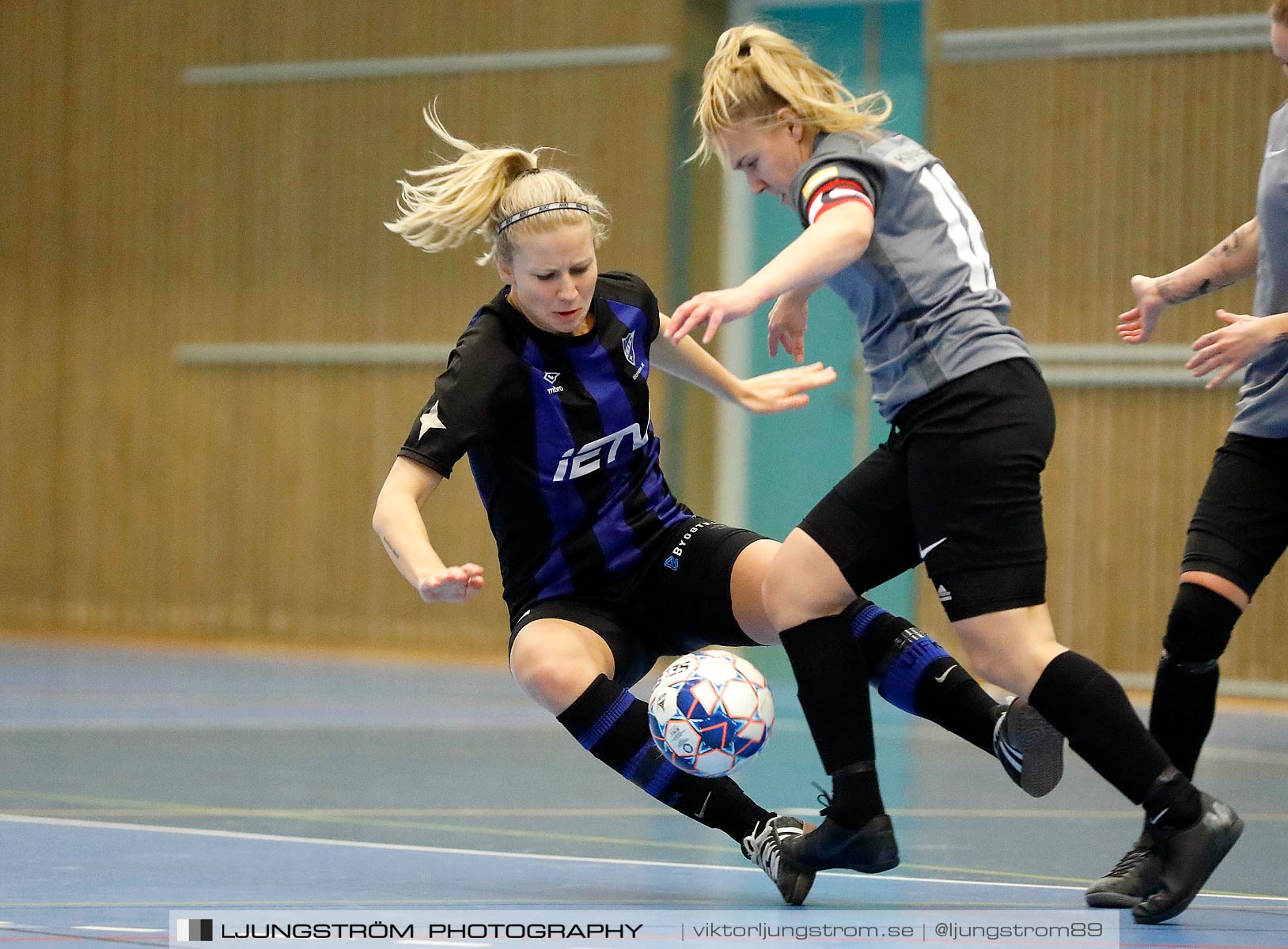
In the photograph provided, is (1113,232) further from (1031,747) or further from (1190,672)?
(1031,747)

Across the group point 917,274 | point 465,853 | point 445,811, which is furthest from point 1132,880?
point 445,811

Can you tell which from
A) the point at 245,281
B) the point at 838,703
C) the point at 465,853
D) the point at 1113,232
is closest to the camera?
the point at 838,703

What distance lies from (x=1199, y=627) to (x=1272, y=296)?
2.07 feet

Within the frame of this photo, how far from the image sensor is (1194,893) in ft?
9.19

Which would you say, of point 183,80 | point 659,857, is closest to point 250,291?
point 183,80

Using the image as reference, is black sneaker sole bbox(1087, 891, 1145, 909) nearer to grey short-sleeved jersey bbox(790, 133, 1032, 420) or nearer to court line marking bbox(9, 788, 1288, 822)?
grey short-sleeved jersey bbox(790, 133, 1032, 420)

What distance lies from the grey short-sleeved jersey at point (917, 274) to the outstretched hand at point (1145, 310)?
50 centimetres

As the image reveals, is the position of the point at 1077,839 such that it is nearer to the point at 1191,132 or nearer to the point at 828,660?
the point at 828,660

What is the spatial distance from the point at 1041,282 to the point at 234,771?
4.87m

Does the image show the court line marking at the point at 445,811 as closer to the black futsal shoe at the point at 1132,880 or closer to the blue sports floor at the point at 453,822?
the blue sports floor at the point at 453,822

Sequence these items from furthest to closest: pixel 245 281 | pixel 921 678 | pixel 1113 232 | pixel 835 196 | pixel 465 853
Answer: pixel 245 281
pixel 1113 232
pixel 465 853
pixel 921 678
pixel 835 196

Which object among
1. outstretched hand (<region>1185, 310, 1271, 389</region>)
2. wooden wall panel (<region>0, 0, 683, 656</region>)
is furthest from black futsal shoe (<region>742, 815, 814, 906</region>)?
wooden wall panel (<region>0, 0, 683, 656</region>)

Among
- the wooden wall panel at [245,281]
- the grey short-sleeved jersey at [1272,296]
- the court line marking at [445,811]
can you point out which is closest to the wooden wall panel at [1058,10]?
the wooden wall panel at [245,281]

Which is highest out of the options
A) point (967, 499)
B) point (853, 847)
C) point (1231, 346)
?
point (1231, 346)
